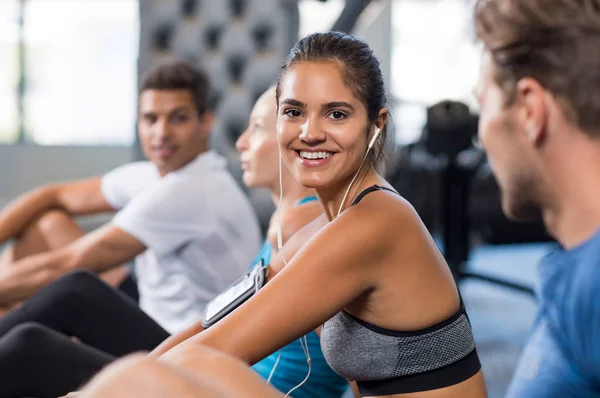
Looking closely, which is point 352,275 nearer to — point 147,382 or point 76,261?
point 147,382

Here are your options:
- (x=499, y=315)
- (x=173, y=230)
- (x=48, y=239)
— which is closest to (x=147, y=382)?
(x=173, y=230)

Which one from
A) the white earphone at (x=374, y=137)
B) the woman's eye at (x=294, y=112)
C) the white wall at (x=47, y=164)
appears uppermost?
the woman's eye at (x=294, y=112)

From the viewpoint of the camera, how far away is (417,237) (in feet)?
3.57

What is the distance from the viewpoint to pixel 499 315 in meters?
3.51

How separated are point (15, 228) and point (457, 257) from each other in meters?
1.88

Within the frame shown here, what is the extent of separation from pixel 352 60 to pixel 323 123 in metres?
0.11

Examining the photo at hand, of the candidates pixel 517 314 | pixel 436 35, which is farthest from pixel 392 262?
pixel 436 35

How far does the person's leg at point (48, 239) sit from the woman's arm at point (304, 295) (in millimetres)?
1445

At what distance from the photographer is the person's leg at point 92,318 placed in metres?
1.73

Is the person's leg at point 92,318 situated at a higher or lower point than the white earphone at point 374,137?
lower

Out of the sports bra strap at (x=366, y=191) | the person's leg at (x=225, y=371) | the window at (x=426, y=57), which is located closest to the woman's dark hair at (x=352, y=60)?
the sports bra strap at (x=366, y=191)

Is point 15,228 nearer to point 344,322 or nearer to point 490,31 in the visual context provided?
point 344,322

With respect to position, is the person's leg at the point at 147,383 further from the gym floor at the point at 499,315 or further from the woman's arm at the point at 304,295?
the gym floor at the point at 499,315

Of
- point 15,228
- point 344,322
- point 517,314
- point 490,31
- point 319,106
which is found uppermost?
point 490,31
